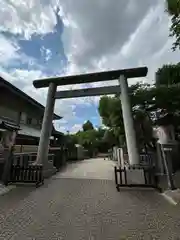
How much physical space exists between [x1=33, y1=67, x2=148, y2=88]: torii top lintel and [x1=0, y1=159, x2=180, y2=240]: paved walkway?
6.24 m

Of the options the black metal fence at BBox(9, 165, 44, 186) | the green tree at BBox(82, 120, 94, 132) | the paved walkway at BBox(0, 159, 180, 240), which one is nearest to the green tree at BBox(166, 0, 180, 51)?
the paved walkway at BBox(0, 159, 180, 240)

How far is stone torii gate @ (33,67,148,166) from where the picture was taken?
8.90 m

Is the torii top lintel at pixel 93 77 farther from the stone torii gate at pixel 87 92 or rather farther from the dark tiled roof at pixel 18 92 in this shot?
the dark tiled roof at pixel 18 92

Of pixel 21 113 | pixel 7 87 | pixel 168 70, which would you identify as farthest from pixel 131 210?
pixel 21 113

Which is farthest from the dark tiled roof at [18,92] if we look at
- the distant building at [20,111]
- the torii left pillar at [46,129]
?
the torii left pillar at [46,129]

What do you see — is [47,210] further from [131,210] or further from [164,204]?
[164,204]

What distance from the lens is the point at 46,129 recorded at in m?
9.88

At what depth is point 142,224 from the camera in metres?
3.70

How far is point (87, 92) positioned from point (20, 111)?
7.66 meters

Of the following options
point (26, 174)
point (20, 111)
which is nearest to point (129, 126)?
point (26, 174)

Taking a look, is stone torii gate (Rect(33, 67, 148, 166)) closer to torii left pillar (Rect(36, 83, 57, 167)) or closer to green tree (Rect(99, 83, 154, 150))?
torii left pillar (Rect(36, 83, 57, 167))

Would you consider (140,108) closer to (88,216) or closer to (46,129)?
(46,129)

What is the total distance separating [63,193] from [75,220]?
97.9 inches

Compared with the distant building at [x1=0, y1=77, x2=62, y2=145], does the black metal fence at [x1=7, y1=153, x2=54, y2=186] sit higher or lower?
lower
